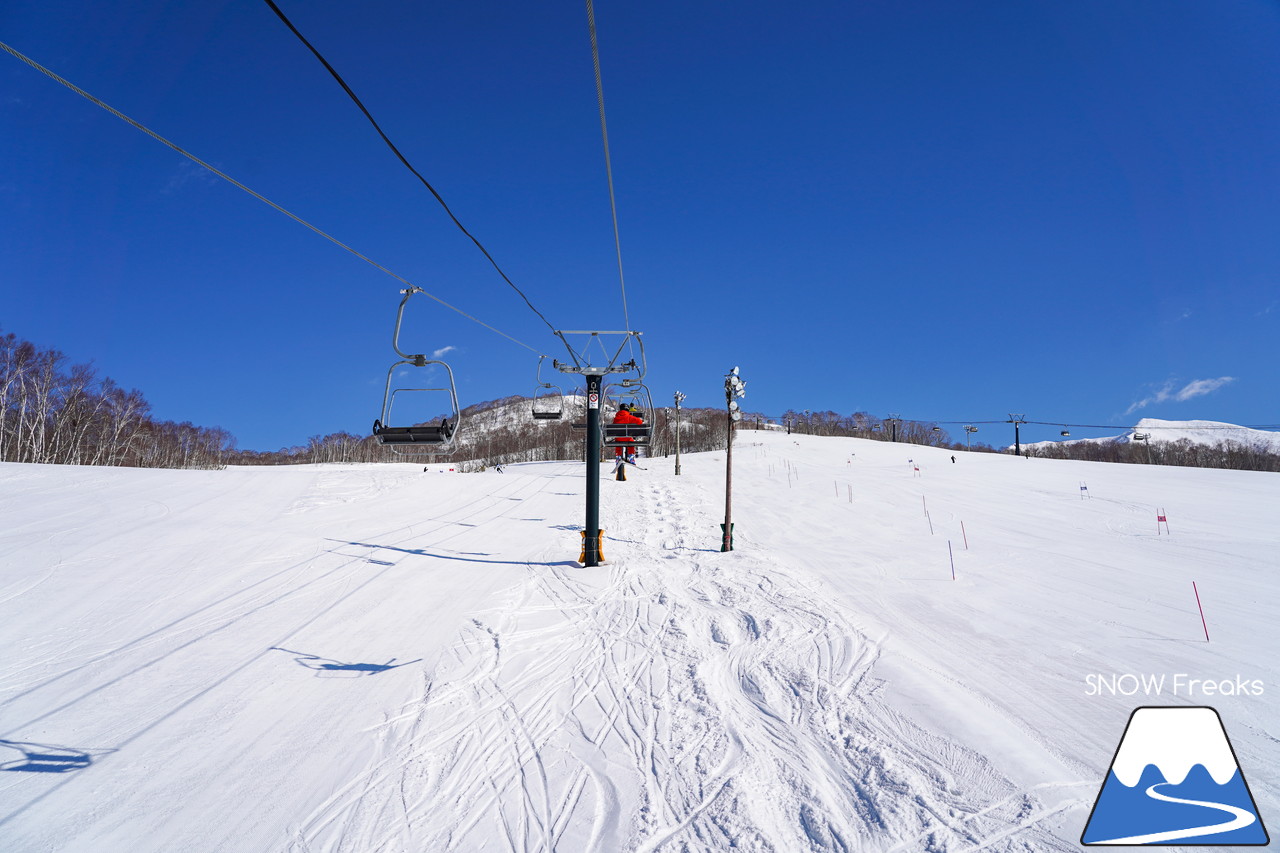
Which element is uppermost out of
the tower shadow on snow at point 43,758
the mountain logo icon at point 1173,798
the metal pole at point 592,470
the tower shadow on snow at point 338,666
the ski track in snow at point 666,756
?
the metal pole at point 592,470

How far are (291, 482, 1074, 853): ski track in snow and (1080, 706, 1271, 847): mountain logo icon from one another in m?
0.63

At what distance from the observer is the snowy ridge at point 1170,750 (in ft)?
16.6

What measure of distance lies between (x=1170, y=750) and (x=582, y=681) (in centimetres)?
698

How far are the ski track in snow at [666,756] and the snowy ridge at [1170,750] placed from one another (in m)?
1.18

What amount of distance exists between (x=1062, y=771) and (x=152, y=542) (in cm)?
2126

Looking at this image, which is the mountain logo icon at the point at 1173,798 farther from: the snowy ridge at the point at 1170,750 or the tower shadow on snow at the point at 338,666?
the tower shadow on snow at the point at 338,666

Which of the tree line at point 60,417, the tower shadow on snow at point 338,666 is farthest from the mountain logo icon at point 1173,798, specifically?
the tree line at point 60,417

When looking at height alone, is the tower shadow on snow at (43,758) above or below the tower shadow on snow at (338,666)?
below

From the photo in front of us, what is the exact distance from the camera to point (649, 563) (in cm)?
1555

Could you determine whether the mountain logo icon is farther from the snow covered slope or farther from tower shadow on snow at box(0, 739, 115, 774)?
tower shadow on snow at box(0, 739, 115, 774)

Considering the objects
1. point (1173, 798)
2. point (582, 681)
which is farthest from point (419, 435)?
point (1173, 798)

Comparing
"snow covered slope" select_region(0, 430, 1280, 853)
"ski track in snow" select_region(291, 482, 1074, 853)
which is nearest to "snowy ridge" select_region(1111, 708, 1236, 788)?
"snow covered slope" select_region(0, 430, 1280, 853)

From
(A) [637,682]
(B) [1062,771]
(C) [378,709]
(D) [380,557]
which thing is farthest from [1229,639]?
(D) [380,557]

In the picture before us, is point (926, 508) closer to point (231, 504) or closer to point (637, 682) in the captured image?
point (637, 682)
